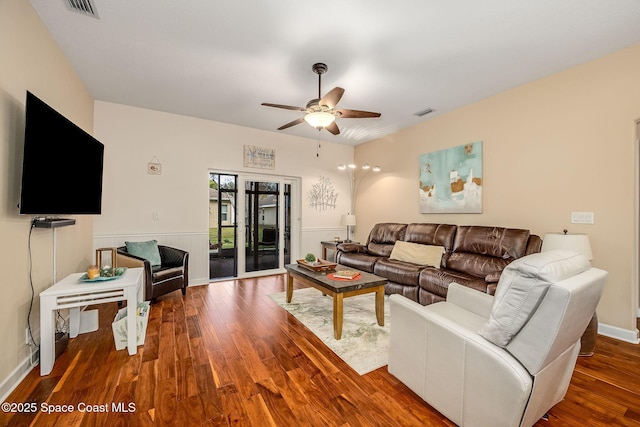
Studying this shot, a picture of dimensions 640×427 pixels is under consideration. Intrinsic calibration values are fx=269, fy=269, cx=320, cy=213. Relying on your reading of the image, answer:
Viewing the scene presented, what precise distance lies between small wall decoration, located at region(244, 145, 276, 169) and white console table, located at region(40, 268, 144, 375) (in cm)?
304

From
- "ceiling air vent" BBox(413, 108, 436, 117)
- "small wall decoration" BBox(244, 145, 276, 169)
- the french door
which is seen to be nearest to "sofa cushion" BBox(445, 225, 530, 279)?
"ceiling air vent" BBox(413, 108, 436, 117)

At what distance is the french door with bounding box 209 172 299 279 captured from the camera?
4.99m

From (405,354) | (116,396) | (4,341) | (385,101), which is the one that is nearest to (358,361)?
(405,354)

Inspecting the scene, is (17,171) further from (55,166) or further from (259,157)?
(259,157)

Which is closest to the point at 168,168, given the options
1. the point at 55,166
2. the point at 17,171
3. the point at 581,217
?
the point at 55,166

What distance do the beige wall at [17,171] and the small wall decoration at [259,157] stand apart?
2756 millimetres

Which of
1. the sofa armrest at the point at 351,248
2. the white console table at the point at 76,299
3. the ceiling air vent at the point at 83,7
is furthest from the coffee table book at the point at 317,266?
the ceiling air vent at the point at 83,7

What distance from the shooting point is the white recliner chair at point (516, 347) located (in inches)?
48.7

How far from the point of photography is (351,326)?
282 centimetres

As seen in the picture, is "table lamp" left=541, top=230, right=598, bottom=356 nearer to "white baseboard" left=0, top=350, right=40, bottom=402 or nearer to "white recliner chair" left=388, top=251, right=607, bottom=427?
"white recliner chair" left=388, top=251, right=607, bottom=427

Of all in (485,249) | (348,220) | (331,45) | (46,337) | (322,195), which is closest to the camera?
(46,337)

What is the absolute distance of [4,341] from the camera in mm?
1785

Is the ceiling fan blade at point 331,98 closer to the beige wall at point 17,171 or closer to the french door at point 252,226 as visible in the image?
the beige wall at point 17,171

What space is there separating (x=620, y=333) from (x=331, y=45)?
3976mm
